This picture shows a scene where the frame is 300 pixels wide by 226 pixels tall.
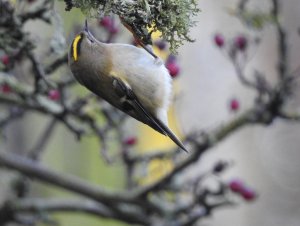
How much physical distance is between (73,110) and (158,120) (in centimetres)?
75

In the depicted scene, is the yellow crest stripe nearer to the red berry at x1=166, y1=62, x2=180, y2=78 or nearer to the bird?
the bird

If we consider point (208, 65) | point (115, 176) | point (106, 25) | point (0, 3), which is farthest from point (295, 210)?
point (0, 3)

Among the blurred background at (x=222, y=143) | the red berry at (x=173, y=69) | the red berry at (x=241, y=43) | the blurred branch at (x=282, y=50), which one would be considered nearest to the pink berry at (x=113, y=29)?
the red berry at (x=173, y=69)

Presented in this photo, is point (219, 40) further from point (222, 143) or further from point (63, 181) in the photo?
point (222, 143)

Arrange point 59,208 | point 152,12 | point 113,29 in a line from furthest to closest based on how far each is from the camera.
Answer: point 59,208 < point 113,29 < point 152,12

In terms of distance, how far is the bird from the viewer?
3018 millimetres

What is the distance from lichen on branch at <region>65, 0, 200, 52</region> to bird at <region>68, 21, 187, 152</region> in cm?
65

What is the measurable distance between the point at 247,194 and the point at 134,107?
1.57 metres

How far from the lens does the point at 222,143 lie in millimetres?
6074

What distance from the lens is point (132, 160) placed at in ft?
15.0

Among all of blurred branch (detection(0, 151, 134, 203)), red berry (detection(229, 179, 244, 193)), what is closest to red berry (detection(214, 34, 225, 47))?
red berry (detection(229, 179, 244, 193))

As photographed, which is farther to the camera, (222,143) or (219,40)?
(222,143)

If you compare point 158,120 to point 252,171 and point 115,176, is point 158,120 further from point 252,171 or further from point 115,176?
point 252,171

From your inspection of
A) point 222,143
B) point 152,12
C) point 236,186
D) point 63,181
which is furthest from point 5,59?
point 222,143
